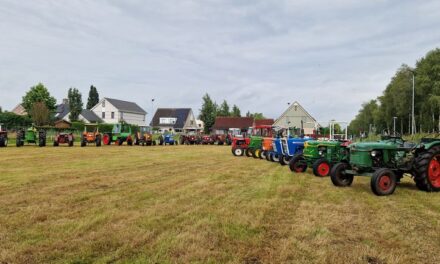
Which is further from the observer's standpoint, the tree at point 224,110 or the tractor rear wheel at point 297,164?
the tree at point 224,110

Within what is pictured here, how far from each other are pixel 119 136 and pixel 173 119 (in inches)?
1958

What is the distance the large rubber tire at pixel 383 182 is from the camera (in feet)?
26.0

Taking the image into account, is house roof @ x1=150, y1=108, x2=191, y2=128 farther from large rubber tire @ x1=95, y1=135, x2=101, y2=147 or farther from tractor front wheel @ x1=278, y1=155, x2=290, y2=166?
tractor front wheel @ x1=278, y1=155, x2=290, y2=166

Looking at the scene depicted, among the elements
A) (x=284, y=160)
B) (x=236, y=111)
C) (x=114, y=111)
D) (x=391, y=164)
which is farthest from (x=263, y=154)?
(x=236, y=111)

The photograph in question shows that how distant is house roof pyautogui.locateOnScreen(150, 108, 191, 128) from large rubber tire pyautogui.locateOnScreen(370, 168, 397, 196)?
234ft

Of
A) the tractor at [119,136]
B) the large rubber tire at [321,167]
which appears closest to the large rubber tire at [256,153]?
the large rubber tire at [321,167]

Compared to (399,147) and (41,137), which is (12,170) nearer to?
(399,147)

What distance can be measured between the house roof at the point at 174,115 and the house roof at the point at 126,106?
2789mm

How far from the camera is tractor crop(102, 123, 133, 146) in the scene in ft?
100

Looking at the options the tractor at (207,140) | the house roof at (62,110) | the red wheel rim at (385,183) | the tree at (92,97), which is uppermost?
the tree at (92,97)

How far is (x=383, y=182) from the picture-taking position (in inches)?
318

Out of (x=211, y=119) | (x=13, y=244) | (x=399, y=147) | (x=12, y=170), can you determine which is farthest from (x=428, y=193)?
(x=211, y=119)

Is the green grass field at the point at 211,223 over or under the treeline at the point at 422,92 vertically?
under

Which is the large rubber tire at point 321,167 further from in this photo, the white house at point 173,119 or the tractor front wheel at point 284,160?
the white house at point 173,119
